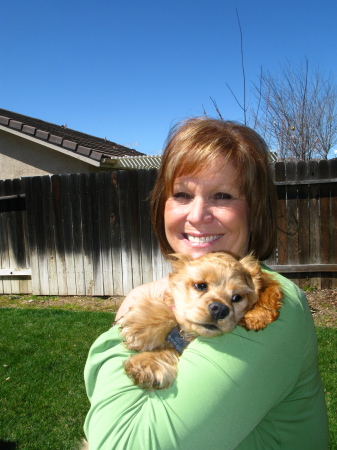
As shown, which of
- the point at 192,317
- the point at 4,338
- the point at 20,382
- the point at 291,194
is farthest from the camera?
the point at 291,194

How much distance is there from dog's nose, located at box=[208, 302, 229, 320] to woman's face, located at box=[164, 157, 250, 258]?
45cm

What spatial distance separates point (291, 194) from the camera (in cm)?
752

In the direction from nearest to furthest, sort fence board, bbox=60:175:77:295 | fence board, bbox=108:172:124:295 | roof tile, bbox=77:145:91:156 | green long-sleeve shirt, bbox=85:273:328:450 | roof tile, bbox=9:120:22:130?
1. green long-sleeve shirt, bbox=85:273:328:450
2. fence board, bbox=108:172:124:295
3. fence board, bbox=60:175:77:295
4. roof tile, bbox=77:145:91:156
5. roof tile, bbox=9:120:22:130

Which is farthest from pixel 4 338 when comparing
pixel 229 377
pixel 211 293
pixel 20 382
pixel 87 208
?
pixel 229 377

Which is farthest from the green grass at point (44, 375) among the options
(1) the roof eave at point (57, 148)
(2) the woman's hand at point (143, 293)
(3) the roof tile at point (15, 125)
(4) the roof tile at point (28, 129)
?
(3) the roof tile at point (15, 125)

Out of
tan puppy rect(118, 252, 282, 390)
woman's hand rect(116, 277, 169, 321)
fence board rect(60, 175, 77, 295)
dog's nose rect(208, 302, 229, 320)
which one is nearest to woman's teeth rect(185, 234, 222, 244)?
tan puppy rect(118, 252, 282, 390)

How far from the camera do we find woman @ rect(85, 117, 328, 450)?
130 centimetres

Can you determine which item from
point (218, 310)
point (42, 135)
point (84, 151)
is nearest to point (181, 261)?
point (218, 310)

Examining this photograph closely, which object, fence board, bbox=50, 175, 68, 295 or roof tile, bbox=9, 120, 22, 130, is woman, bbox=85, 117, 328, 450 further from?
roof tile, bbox=9, 120, 22, 130

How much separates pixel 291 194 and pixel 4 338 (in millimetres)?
5802

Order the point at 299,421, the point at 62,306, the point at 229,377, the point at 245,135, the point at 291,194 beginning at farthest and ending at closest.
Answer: the point at 62,306 < the point at 291,194 < the point at 245,135 < the point at 299,421 < the point at 229,377

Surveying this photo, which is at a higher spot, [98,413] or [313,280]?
[98,413]

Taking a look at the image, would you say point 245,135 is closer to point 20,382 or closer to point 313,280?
point 20,382

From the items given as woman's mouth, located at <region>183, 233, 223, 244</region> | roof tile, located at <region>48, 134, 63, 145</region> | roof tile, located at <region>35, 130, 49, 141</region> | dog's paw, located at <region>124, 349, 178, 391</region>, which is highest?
roof tile, located at <region>35, 130, 49, 141</region>
